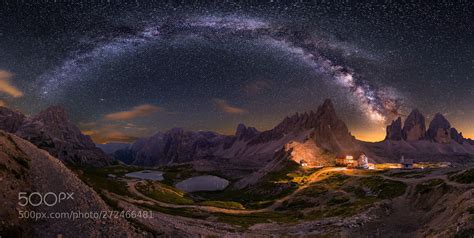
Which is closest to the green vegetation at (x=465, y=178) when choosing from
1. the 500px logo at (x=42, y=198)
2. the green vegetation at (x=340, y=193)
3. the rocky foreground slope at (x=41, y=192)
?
the green vegetation at (x=340, y=193)

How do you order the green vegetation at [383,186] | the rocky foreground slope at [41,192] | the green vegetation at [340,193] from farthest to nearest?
the green vegetation at [340,193] < the green vegetation at [383,186] < the rocky foreground slope at [41,192]

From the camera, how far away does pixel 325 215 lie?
96.7 m

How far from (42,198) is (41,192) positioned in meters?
1.04

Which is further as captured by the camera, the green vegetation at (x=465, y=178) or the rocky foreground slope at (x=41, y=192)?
the green vegetation at (x=465, y=178)

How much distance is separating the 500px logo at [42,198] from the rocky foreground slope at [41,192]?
0.36 metres

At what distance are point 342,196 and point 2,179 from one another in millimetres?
127610

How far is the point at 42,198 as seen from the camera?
111ft

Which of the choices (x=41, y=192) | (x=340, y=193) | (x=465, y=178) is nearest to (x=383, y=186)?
(x=340, y=193)

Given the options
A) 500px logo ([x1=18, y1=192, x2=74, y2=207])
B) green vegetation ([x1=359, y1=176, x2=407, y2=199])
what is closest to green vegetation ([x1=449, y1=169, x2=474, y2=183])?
green vegetation ([x1=359, y1=176, x2=407, y2=199])

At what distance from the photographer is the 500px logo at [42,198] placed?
3193 cm

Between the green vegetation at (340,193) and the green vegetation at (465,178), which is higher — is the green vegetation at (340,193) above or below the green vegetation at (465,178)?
below

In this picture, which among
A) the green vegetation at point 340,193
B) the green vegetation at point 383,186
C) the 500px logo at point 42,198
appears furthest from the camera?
the green vegetation at point 340,193

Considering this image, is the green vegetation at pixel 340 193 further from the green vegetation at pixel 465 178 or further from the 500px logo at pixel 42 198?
the 500px logo at pixel 42 198

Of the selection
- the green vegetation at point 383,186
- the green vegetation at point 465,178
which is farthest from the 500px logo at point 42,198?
the green vegetation at point 383,186
